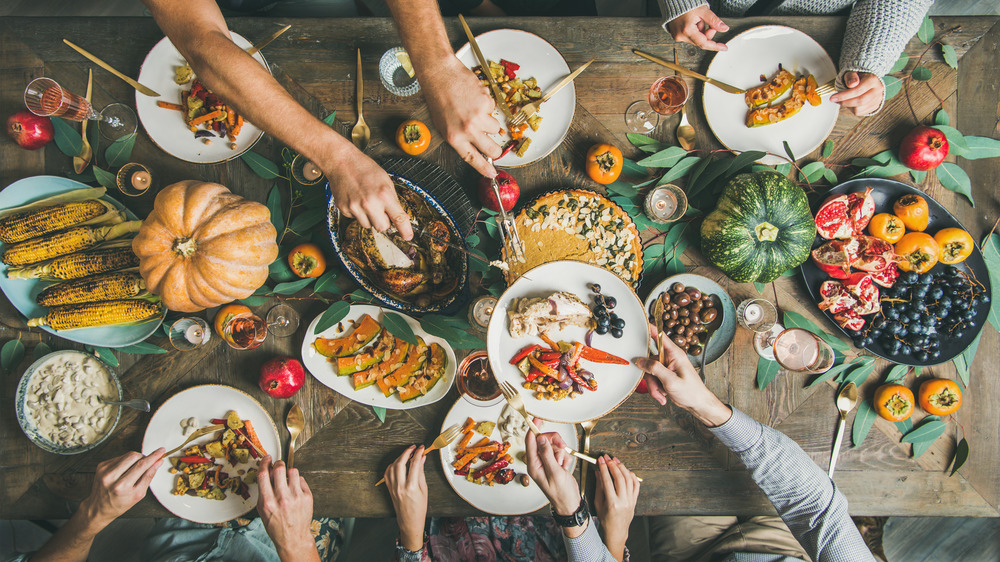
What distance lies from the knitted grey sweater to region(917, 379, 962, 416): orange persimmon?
123 centimetres

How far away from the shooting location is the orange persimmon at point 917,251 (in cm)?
182

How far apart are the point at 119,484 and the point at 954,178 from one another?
136 inches

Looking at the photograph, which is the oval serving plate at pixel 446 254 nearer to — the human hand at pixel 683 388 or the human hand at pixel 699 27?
the human hand at pixel 683 388

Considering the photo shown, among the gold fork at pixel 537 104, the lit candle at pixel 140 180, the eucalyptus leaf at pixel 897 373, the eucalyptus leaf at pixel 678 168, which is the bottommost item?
the eucalyptus leaf at pixel 897 373

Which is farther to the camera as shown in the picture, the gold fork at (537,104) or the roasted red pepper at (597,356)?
the gold fork at (537,104)

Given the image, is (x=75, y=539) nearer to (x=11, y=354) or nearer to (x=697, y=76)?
(x=11, y=354)

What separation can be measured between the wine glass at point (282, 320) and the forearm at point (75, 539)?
947mm

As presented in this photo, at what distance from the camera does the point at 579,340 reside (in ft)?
5.44

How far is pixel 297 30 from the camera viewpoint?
74.2 inches

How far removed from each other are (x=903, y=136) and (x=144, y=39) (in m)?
3.06

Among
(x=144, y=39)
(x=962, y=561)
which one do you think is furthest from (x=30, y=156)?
(x=962, y=561)

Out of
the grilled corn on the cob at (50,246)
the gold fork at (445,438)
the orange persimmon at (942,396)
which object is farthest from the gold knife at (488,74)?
the orange persimmon at (942,396)

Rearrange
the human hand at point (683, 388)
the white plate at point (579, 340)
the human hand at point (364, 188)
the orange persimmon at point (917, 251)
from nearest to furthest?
the human hand at point (364, 188) → the white plate at point (579, 340) → the human hand at point (683, 388) → the orange persimmon at point (917, 251)

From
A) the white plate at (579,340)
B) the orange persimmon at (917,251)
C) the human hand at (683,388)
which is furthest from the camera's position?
the orange persimmon at (917,251)
